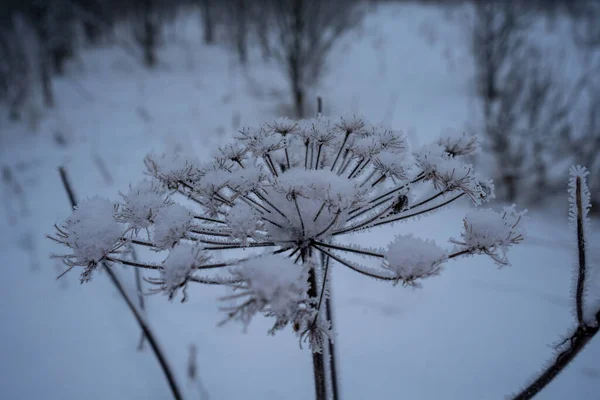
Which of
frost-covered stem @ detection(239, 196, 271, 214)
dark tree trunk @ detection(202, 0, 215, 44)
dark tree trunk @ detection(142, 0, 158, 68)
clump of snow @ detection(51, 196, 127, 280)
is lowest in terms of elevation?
clump of snow @ detection(51, 196, 127, 280)

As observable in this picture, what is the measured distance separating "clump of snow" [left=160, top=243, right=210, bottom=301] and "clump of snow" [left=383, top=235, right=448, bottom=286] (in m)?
0.47

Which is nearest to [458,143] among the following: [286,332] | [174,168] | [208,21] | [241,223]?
[241,223]

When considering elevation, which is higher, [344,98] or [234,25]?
[234,25]

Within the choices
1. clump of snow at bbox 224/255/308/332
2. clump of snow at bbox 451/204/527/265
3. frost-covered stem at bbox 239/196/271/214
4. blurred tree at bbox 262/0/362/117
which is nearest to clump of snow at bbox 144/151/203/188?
frost-covered stem at bbox 239/196/271/214

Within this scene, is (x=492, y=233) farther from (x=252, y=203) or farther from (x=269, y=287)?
(x=252, y=203)

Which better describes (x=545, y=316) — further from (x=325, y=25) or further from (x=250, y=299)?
(x=325, y=25)

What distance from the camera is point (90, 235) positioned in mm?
873

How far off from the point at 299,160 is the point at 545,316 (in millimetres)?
2044

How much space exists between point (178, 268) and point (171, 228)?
197 mm

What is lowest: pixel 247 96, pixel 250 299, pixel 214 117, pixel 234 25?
pixel 250 299

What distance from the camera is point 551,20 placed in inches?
480

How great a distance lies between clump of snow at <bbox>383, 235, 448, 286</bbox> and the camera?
2.44 ft

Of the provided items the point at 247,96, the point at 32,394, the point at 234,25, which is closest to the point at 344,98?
the point at 247,96

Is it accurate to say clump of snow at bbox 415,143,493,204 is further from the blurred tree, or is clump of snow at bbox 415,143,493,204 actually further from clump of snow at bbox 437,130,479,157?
the blurred tree
